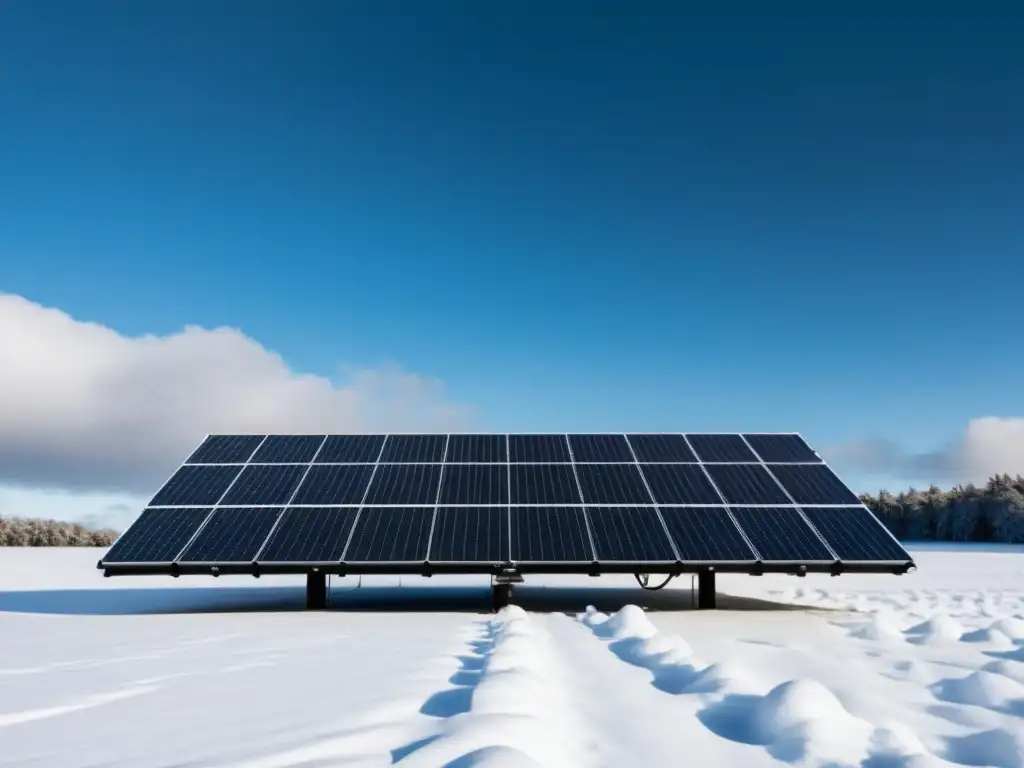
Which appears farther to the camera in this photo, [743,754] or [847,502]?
[847,502]


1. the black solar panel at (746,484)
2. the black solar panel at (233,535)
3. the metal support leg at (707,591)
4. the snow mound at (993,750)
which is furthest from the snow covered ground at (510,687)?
the black solar panel at (746,484)

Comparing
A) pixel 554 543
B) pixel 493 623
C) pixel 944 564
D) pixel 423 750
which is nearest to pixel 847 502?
pixel 554 543

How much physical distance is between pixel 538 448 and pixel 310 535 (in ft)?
18.7

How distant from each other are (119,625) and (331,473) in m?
5.23

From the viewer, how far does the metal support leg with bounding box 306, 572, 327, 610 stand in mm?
14078

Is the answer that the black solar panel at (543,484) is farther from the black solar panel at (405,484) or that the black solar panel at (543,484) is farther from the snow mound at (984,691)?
the snow mound at (984,691)

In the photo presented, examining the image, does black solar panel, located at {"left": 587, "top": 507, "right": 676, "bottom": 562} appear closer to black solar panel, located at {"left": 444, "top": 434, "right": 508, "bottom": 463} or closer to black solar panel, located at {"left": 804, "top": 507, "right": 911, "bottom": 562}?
black solar panel, located at {"left": 804, "top": 507, "right": 911, "bottom": 562}

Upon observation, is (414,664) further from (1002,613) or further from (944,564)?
(944,564)

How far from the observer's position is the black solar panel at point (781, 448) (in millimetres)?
17047

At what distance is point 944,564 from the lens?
29.7 m

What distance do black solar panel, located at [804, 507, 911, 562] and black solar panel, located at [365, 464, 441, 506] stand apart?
7184mm

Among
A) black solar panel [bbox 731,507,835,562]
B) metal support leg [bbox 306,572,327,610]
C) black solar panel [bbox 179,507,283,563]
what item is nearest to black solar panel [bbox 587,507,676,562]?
black solar panel [bbox 731,507,835,562]

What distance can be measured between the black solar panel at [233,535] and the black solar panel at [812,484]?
10.1 meters

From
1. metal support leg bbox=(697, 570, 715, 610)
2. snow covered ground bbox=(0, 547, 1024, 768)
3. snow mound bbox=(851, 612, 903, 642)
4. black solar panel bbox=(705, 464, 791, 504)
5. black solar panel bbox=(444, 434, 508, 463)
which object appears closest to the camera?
snow covered ground bbox=(0, 547, 1024, 768)
